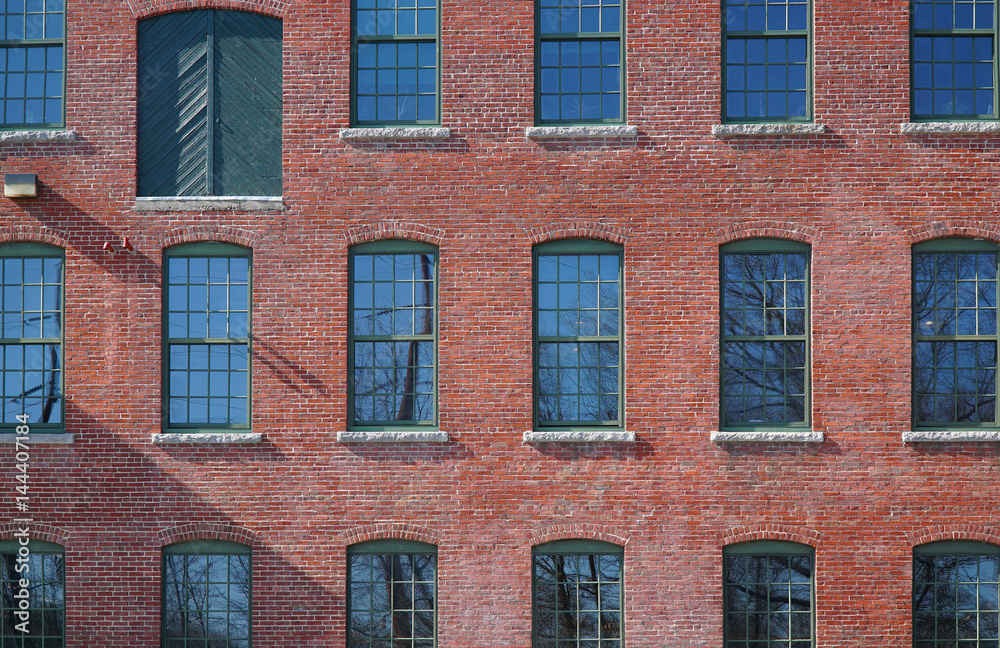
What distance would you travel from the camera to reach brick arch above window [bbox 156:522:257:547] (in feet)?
38.3

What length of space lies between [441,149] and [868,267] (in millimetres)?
6021

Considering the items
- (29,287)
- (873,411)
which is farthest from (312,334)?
(873,411)

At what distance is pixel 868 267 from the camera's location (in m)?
11.7

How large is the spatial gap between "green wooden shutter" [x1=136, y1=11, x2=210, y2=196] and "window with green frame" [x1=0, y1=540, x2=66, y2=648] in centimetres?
523

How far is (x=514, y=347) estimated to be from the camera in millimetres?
11812

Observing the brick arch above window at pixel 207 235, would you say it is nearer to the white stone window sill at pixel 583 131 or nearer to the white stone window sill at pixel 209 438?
the white stone window sill at pixel 209 438

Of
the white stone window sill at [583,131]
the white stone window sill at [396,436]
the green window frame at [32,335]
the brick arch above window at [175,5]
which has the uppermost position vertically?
the brick arch above window at [175,5]

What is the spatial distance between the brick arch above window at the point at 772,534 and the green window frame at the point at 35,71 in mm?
10973

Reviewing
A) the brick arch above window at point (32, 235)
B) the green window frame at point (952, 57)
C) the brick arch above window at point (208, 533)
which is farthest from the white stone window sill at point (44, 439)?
the green window frame at point (952, 57)

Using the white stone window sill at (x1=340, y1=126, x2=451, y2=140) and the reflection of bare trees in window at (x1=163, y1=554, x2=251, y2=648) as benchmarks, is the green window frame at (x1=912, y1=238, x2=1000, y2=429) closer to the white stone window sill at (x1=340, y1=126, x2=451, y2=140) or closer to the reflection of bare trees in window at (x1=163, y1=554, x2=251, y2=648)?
the white stone window sill at (x1=340, y1=126, x2=451, y2=140)

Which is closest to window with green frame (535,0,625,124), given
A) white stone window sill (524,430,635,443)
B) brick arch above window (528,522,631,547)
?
white stone window sill (524,430,635,443)

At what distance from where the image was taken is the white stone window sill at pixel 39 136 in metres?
12.0

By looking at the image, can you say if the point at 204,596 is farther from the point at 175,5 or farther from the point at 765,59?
the point at 765,59

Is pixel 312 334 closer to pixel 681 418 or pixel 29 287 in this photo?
pixel 29 287
